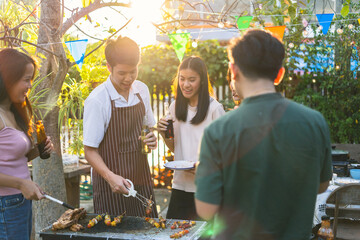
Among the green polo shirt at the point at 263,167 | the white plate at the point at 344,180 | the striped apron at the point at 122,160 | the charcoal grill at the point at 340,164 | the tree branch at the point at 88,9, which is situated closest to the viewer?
the green polo shirt at the point at 263,167

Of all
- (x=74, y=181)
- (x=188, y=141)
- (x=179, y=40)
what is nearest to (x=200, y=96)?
(x=188, y=141)

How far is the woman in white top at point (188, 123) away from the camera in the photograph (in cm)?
324

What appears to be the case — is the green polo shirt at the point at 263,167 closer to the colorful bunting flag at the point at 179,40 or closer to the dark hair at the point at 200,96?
the dark hair at the point at 200,96

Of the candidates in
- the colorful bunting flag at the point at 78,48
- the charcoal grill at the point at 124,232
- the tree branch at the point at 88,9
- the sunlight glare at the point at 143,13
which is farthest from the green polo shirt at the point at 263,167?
the tree branch at the point at 88,9

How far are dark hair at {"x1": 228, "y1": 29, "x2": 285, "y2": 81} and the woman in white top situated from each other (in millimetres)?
1689

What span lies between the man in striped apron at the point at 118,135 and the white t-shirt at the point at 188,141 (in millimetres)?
328

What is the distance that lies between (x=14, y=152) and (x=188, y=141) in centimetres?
140

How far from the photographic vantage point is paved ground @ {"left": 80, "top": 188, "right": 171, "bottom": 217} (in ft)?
21.2

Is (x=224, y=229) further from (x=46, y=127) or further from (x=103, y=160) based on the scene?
(x=46, y=127)

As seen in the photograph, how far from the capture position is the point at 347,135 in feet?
21.8

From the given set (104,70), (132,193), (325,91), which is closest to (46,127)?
(132,193)

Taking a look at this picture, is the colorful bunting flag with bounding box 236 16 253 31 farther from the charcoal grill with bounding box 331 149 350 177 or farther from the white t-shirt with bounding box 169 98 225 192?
the charcoal grill with bounding box 331 149 350 177

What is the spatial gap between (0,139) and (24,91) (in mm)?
349

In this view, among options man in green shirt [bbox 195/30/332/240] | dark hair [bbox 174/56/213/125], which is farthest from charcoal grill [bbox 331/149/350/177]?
man in green shirt [bbox 195/30/332/240]
